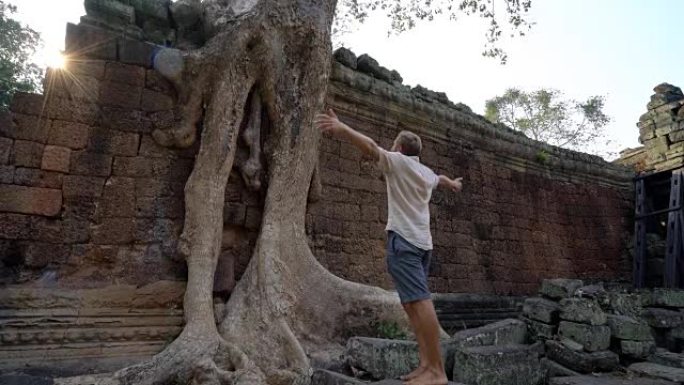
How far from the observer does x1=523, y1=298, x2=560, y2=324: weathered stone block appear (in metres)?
3.92

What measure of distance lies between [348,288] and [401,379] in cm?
137

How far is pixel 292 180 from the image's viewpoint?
419 centimetres

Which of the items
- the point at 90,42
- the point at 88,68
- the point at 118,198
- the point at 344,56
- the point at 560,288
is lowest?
the point at 560,288

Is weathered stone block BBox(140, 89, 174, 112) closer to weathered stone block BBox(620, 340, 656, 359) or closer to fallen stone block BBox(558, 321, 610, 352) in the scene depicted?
fallen stone block BBox(558, 321, 610, 352)

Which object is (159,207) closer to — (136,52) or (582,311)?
(136,52)

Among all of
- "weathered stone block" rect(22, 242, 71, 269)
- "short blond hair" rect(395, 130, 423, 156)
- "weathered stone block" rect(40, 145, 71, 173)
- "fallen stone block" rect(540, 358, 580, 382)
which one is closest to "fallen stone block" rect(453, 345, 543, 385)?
"fallen stone block" rect(540, 358, 580, 382)

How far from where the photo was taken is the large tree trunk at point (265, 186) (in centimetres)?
341

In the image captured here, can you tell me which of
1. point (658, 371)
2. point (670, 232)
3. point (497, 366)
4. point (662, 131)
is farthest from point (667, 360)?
point (662, 131)

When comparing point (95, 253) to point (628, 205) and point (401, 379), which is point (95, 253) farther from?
point (628, 205)

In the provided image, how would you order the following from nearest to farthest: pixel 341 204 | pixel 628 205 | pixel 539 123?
1. pixel 341 204
2. pixel 628 205
3. pixel 539 123

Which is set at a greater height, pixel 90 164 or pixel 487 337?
pixel 90 164

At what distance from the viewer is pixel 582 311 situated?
3713mm

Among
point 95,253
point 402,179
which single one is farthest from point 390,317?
point 95,253

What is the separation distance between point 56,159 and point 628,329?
4.49 m
